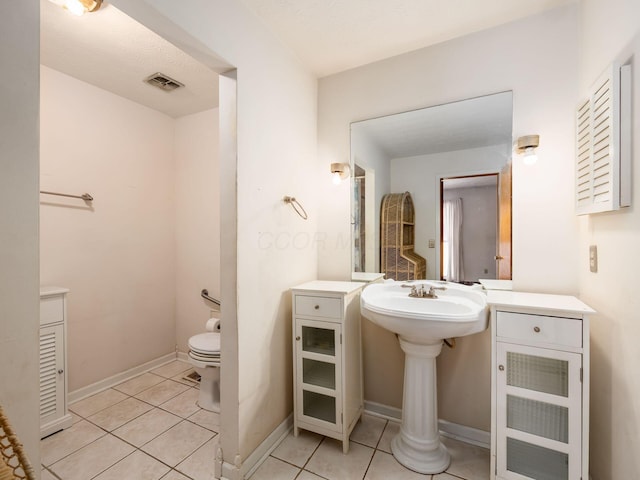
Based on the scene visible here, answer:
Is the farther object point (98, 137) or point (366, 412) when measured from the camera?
point (98, 137)

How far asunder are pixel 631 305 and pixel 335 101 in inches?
78.3

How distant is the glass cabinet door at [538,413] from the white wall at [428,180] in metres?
0.67

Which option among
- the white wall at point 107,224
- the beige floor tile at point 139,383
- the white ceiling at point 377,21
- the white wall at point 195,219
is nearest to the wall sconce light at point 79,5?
the white ceiling at point 377,21

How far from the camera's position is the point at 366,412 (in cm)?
204

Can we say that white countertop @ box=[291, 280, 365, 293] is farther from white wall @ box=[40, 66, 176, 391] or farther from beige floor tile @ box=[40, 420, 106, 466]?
white wall @ box=[40, 66, 176, 391]

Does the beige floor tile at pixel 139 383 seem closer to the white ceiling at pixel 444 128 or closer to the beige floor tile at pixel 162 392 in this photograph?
the beige floor tile at pixel 162 392

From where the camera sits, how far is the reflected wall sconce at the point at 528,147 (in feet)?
5.01

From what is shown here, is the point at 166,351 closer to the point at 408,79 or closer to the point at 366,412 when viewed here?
the point at 366,412

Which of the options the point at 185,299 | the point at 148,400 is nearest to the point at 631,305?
the point at 148,400

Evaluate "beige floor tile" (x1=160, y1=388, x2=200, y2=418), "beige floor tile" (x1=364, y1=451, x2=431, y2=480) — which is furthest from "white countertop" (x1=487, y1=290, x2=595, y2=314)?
"beige floor tile" (x1=160, y1=388, x2=200, y2=418)

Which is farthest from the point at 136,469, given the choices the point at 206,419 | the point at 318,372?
the point at 318,372

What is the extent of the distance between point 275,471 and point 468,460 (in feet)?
3.51

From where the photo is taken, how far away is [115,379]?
8.02 ft

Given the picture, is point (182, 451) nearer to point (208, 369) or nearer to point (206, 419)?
point (206, 419)
